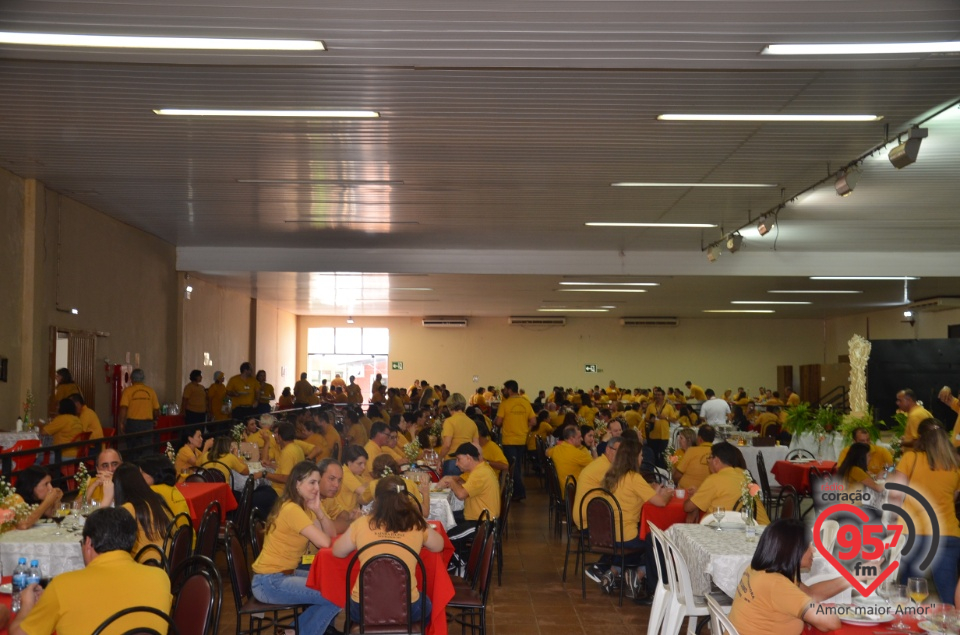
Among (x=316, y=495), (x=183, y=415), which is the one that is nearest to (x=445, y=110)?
(x=316, y=495)

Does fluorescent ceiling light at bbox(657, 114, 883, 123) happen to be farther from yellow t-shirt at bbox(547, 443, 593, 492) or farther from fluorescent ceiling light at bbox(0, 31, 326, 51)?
yellow t-shirt at bbox(547, 443, 593, 492)

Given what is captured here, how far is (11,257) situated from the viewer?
994 centimetres

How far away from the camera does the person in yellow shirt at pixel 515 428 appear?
1277 centimetres

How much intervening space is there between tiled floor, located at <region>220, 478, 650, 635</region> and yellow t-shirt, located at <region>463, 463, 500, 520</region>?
677mm

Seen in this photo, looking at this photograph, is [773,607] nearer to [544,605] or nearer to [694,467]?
[544,605]

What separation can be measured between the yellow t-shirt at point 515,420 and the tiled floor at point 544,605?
12.0 ft

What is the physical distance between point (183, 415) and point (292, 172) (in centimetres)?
643

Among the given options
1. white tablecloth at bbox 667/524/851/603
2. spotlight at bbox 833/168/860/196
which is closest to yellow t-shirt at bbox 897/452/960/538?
white tablecloth at bbox 667/524/851/603

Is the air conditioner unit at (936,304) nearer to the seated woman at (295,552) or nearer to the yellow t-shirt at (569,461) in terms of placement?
the yellow t-shirt at (569,461)

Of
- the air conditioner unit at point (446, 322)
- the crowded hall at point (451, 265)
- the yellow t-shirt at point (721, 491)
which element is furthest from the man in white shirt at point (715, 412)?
the air conditioner unit at point (446, 322)

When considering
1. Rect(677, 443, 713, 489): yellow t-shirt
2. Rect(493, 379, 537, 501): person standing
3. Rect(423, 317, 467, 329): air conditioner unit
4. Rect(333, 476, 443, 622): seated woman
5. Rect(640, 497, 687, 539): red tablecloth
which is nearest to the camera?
Rect(333, 476, 443, 622): seated woman

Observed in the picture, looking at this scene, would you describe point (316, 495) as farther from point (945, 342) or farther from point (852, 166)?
point (945, 342)

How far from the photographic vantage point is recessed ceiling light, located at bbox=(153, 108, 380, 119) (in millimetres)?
7586

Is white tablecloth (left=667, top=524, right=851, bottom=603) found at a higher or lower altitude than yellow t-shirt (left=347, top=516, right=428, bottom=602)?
lower
